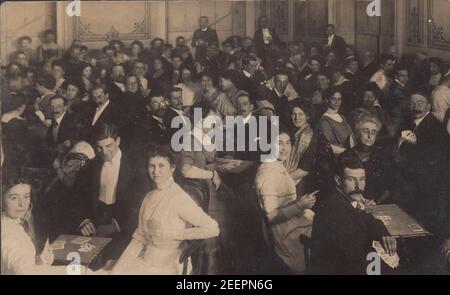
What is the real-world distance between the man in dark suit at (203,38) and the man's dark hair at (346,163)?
1679 millimetres

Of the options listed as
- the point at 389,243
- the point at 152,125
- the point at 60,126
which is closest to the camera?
the point at 389,243

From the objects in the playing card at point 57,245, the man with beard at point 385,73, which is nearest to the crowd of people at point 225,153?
the man with beard at point 385,73

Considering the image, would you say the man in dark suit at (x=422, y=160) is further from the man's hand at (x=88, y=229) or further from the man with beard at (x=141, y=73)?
the man's hand at (x=88, y=229)

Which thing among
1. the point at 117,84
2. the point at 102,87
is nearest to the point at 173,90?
the point at 117,84

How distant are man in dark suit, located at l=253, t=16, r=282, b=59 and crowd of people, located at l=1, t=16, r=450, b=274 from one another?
10 millimetres

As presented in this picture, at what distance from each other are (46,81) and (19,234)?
158cm

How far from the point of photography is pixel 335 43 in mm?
6473

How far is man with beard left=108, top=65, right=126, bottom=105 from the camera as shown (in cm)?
661

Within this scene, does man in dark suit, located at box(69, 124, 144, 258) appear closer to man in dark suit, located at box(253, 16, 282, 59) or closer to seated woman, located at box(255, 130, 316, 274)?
seated woman, located at box(255, 130, 316, 274)

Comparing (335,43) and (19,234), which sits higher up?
(335,43)

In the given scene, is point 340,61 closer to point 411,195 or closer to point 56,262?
point 411,195

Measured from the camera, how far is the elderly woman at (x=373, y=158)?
6449 millimetres

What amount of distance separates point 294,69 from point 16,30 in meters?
2.84

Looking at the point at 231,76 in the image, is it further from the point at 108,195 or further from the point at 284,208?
the point at 108,195
